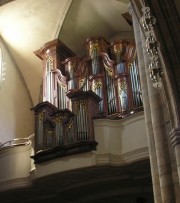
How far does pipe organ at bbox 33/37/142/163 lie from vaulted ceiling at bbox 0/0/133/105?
46cm

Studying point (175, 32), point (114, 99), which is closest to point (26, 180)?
point (114, 99)

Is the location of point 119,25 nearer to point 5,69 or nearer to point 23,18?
point 23,18

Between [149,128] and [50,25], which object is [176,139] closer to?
[149,128]

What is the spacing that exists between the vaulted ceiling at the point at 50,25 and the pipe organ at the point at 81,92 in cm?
46

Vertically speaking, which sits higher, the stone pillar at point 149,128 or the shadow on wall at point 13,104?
the shadow on wall at point 13,104

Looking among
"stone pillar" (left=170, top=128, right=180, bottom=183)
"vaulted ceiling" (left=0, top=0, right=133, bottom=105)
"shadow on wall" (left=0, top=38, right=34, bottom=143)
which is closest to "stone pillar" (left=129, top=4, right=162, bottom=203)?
"stone pillar" (left=170, top=128, right=180, bottom=183)

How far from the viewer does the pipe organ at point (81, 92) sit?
1056cm

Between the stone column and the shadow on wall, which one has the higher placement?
the shadow on wall

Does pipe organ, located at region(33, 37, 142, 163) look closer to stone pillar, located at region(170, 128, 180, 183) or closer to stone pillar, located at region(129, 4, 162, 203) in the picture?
stone pillar, located at region(129, 4, 162, 203)

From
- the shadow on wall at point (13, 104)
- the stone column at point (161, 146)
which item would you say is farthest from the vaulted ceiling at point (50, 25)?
the stone column at point (161, 146)

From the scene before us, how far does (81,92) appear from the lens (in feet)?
35.2

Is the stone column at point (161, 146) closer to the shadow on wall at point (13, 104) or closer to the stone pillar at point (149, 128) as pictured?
the stone pillar at point (149, 128)

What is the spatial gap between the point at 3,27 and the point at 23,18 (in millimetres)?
839

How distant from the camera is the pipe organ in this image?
10.6 metres
